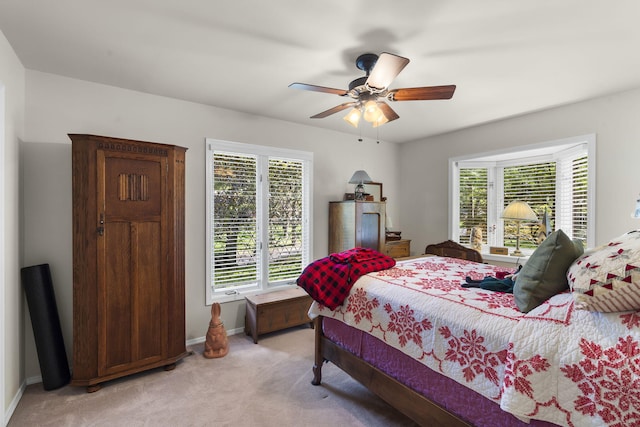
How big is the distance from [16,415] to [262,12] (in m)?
3.05

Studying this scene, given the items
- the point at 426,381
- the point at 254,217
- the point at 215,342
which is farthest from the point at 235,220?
the point at 426,381

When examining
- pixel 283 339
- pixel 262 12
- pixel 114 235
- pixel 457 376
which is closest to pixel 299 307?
pixel 283 339

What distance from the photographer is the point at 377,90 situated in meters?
2.15

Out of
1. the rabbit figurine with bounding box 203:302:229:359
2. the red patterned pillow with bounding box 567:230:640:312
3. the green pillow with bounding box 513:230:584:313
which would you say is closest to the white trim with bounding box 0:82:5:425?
the rabbit figurine with bounding box 203:302:229:359

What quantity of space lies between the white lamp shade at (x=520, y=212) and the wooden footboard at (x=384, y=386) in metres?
2.88

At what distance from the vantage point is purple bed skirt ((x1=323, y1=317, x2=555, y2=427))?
52.2 inches

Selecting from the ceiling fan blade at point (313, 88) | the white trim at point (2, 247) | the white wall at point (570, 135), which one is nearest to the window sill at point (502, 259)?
the white wall at point (570, 135)

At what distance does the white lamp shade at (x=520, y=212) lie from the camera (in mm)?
3721

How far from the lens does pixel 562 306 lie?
50.6 inches

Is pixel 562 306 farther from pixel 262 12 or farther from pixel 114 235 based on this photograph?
pixel 114 235

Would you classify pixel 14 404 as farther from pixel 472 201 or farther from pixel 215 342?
pixel 472 201

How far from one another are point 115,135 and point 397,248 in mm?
3646

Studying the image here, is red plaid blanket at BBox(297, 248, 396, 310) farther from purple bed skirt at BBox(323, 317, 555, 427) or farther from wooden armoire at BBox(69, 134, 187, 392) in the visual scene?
wooden armoire at BBox(69, 134, 187, 392)

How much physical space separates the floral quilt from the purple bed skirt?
0.07m
